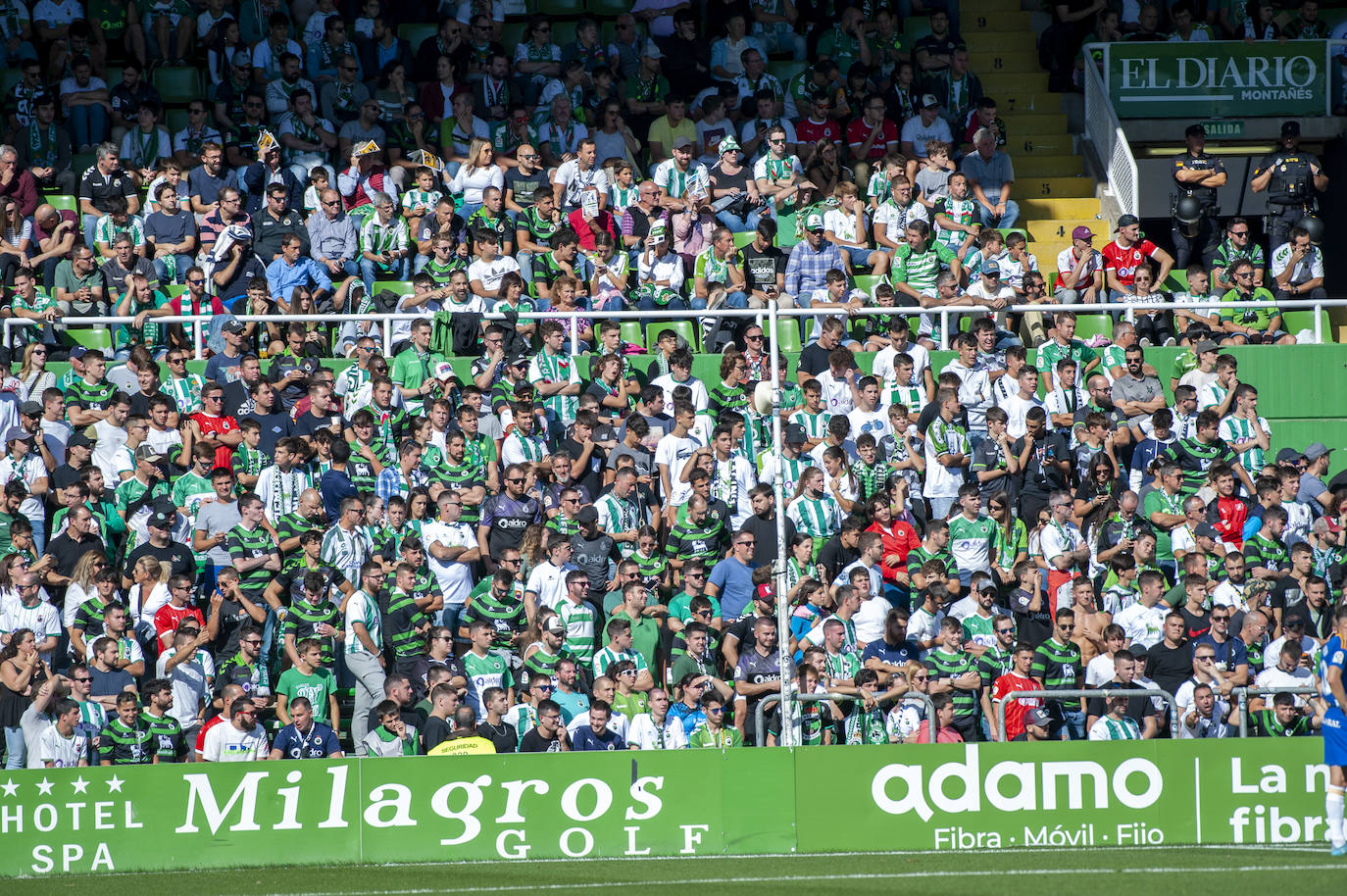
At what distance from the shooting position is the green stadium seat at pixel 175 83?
70.4 feet

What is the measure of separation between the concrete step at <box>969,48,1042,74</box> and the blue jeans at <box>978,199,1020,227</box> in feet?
10.7

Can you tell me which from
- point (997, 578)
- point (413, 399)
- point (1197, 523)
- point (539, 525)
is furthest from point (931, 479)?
point (413, 399)

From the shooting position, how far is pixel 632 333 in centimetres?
1875

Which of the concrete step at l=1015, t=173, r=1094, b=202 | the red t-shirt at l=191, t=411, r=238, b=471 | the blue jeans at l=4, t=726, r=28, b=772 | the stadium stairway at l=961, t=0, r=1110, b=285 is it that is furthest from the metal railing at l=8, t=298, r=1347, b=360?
the blue jeans at l=4, t=726, r=28, b=772

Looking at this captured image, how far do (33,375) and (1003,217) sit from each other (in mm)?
10160

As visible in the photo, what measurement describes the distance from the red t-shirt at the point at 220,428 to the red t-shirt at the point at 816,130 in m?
7.31

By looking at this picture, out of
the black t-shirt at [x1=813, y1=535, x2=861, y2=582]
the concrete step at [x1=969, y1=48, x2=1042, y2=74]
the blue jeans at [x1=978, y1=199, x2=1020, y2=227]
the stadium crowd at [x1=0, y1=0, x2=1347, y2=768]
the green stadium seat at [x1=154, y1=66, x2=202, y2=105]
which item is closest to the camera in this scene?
the stadium crowd at [x1=0, y1=0, x2=1347, y2=768]

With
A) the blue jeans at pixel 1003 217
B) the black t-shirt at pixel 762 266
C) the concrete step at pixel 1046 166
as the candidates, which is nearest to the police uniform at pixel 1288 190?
the concrete step at pixel 1046 166

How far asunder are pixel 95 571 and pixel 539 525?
12.5 feet

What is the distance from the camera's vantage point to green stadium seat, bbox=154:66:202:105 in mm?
21469

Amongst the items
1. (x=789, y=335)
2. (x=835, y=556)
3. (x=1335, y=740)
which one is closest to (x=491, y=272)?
(x=789, y=335)

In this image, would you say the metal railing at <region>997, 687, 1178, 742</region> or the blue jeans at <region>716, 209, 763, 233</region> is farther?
the blue jeans at <region>716, 209, 763, 233</region>

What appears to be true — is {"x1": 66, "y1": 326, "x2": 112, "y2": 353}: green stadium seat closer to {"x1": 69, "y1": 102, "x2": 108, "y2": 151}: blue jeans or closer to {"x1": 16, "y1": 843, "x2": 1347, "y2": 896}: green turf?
{"x1": 69, "y1": 102, "x2": 108, "y2": 151}: blue jeans

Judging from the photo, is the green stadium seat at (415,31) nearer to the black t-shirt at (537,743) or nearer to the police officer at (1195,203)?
the police officer at (1195,203)
